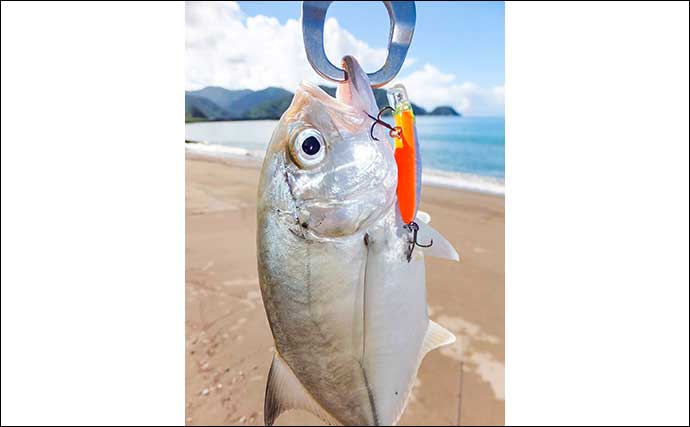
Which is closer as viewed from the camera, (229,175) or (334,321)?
(334,321)

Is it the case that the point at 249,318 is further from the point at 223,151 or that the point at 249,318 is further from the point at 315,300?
the point at 315,300

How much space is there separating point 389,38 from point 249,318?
58.4 inches

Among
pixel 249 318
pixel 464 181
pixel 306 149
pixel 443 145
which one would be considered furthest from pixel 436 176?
pixel 306 149

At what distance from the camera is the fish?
37 cm

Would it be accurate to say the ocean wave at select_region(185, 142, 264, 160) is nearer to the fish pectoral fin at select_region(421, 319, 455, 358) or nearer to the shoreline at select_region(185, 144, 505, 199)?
the shoreline at select_region(185, 144, 505, 199)

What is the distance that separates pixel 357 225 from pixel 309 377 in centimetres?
16

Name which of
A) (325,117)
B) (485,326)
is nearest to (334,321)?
(325,117)

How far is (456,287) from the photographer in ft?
6.78

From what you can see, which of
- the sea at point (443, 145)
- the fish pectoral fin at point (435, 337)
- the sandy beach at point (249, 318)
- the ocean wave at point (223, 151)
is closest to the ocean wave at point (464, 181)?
the sea at point (443, 145)

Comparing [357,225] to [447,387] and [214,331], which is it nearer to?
[447,387]

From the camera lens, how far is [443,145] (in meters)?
6.32

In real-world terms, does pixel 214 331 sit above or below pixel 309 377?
below

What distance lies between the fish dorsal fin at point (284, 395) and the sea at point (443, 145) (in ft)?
0.85

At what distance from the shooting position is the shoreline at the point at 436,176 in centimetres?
157
